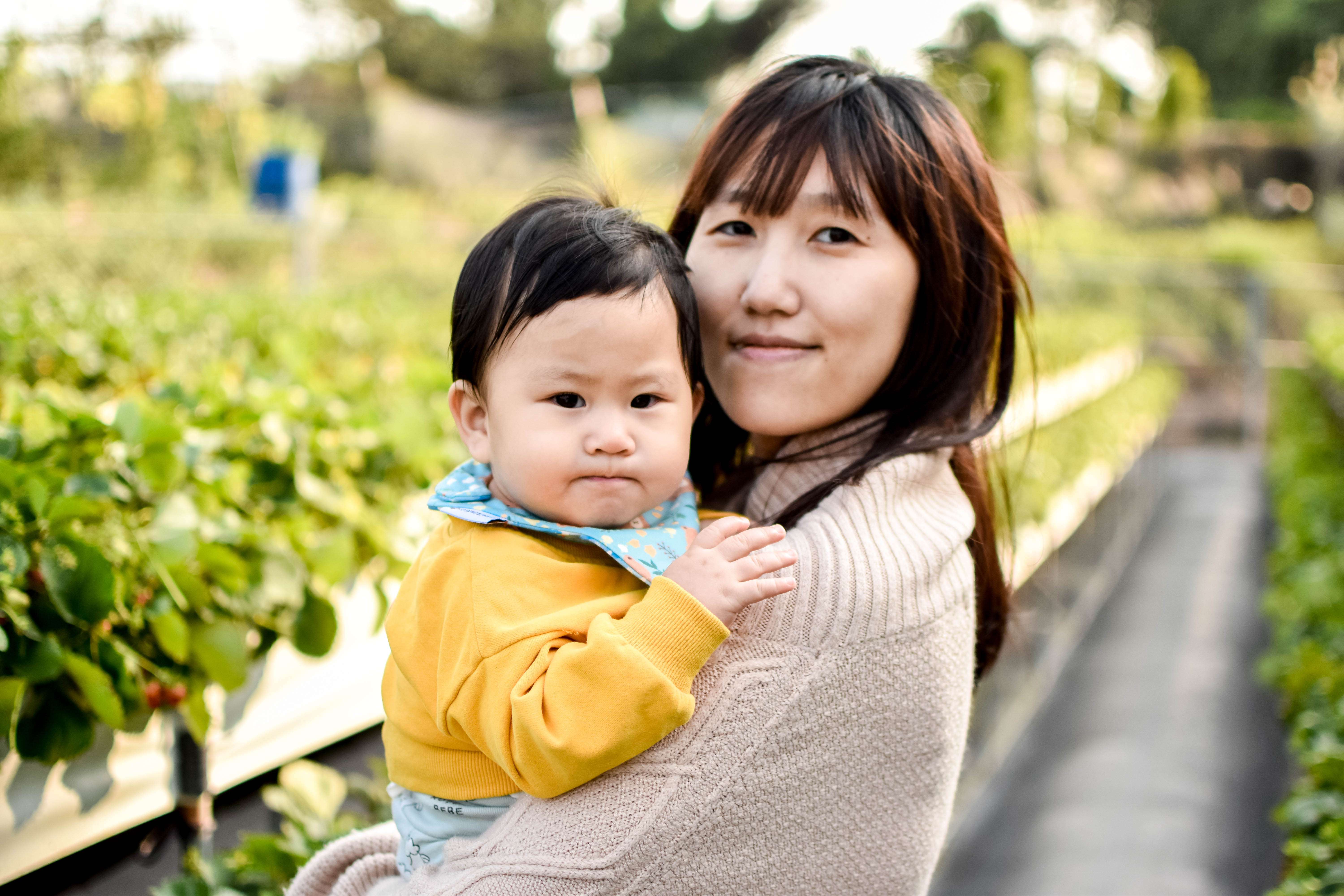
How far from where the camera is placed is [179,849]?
5.51 ft

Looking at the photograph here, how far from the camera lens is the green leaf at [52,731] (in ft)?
4.43

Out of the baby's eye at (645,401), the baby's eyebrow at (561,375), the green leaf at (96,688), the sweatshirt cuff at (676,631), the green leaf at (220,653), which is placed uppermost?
the baby's eyebrow at (561,375)

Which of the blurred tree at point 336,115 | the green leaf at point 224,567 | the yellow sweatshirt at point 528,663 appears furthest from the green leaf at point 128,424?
the blurred tree at point 336,115

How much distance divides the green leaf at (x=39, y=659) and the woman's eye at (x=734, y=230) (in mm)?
948

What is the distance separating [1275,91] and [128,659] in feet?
124

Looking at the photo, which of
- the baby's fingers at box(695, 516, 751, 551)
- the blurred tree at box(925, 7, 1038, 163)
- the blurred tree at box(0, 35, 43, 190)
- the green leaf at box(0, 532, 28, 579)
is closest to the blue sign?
the blurred tree at box(0, 35, 43, 190)

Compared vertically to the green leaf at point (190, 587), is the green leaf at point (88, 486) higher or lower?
higher

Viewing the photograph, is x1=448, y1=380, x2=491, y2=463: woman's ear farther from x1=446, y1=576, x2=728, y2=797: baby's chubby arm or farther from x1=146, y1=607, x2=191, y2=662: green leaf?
x1=146, y1=607, x2=191, y2=662: green leaf

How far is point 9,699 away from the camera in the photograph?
1.28 meters

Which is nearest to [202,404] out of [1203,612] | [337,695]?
[337,695]

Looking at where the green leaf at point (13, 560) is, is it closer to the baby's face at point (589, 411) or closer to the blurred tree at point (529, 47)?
the baby's face at point (589, 411)

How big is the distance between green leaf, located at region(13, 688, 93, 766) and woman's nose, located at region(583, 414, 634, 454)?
2.51 feet

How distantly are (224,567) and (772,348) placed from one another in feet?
2.81

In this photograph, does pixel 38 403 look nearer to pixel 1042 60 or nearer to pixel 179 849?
pixel 179 849
